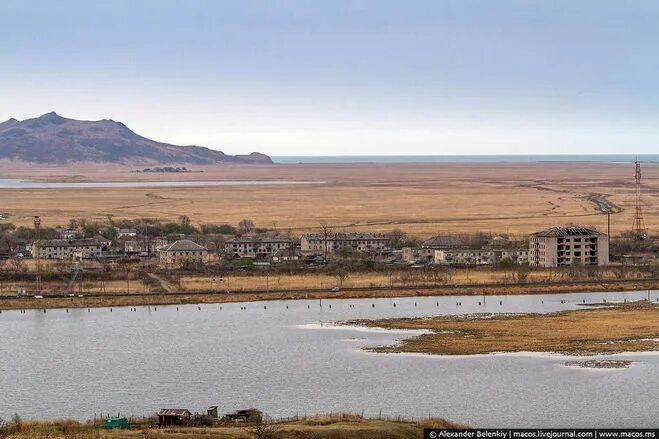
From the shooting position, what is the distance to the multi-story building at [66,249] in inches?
2288

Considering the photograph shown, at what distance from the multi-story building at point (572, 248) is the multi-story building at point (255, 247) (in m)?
14.1

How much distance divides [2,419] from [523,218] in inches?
2564

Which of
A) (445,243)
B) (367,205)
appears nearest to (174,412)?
(445,243)

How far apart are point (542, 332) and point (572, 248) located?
65.0 ft

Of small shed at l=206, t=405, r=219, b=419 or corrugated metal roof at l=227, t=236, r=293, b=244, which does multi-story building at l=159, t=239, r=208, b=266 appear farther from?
small shed at l=206, t=405, r=219, b=419

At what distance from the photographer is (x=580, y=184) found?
142250 mm

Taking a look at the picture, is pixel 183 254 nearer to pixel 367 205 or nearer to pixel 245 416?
pixel 245 416

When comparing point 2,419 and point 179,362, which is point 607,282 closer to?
point 179,362

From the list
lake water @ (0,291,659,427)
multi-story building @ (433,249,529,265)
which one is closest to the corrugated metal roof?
multi-story building @ (433,249,529,265)

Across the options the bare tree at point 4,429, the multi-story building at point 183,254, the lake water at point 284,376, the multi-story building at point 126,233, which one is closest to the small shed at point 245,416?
the lake water at point 284,376

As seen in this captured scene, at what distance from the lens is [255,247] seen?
59.6 meters

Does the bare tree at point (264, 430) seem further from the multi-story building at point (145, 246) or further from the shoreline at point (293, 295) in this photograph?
the multi-story building at point (145, 246)

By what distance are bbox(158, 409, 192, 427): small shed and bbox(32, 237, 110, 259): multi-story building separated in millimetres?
36743

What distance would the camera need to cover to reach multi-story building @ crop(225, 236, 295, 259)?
58594 millimetres
